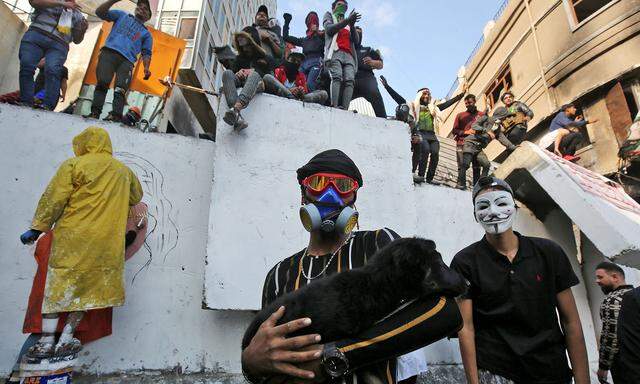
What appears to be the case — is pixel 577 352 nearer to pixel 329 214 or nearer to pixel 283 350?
A: pixel 329 214

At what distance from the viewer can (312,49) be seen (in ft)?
21.6

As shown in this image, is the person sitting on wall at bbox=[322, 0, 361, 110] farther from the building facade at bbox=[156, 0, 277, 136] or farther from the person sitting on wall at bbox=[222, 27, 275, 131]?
the building facade at bbox=[156, 0, 277, 136]

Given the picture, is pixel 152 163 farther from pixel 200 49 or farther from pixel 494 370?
pixel 200 49

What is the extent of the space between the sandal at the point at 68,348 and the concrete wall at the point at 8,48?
23.5ft

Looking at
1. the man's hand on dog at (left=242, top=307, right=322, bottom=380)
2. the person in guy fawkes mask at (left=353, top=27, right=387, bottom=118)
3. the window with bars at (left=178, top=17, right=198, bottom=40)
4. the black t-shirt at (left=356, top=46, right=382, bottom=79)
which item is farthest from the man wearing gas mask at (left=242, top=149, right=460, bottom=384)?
the window with bars at (left=178, top=17, right=198, bottom=40)

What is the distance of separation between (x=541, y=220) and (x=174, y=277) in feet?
15.5

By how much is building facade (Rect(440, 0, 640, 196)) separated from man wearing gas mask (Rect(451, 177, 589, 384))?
12.2m

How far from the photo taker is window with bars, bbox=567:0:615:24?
47.0ft

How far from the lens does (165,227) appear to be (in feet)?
12.3

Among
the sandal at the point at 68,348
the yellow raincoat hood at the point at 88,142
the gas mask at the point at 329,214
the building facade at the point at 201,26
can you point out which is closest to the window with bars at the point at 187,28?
the building facade at the point at 201,26

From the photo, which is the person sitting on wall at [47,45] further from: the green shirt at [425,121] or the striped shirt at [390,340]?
the green shirt at [425,121]

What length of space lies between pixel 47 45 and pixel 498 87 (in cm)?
1880

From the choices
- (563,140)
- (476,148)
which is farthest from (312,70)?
(563,140)

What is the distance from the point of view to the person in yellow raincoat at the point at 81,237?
2.62m
